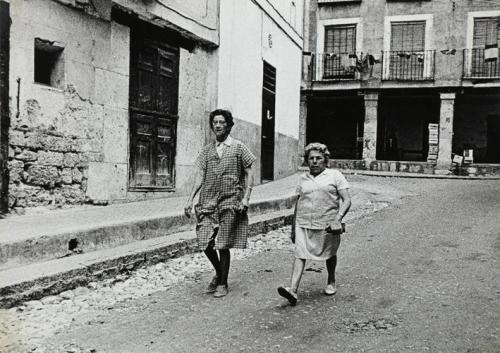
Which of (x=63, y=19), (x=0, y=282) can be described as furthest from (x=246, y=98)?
(x=0, y=282)

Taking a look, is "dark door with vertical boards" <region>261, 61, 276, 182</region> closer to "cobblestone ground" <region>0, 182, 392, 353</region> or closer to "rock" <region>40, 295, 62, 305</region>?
"cobblestone ground" <region>0, 182, 392, 353</region>

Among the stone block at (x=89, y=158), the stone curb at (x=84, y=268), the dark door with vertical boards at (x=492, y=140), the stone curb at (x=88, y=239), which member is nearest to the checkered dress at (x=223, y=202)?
the stone curb at (x=84, y=268)

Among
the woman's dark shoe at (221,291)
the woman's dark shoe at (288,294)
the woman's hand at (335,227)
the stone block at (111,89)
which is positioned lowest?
the woman's dark shoe at (221,291)

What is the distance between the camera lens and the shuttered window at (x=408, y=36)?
21.1 m

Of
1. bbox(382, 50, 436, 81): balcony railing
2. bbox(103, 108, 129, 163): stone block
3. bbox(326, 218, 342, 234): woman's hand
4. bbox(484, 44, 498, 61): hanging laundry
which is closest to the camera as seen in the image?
bbox(326, 218, 342, 234): woman's hand

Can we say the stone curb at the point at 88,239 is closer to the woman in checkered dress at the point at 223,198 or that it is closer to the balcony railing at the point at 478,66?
the woman in checkered dress at the point at 223,198

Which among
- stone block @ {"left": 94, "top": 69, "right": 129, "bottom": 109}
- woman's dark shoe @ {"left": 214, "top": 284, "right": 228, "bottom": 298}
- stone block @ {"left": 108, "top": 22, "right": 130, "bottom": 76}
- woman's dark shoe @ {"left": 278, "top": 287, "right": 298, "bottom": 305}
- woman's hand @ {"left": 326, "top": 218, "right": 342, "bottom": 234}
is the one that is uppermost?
stone block @ {"left": 108, "top": 22, "right": 130, "bottom": 76}

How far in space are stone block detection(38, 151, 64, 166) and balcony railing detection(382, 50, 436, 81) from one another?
55.3ft

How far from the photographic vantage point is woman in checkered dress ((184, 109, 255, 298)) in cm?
448

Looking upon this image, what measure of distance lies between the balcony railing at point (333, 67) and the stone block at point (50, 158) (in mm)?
16630

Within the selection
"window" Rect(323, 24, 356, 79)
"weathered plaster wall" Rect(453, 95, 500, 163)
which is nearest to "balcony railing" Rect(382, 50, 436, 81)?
"window" Rect(323, 24, 356, 79)

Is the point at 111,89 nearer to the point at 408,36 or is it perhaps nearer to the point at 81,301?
the point at 81,301

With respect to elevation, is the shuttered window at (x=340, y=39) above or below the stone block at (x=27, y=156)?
above

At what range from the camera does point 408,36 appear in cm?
2128
